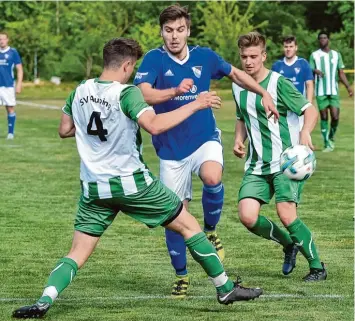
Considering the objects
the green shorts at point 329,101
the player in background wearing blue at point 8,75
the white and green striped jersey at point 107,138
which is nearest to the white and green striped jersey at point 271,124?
the white and green striped jersey at point 107,138

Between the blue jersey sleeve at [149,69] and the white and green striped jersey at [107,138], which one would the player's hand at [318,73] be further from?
the white and green striped jersey at [107,138]

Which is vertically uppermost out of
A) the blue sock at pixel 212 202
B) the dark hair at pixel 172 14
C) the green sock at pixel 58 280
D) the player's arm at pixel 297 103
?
the dark hair at pixel 172 14

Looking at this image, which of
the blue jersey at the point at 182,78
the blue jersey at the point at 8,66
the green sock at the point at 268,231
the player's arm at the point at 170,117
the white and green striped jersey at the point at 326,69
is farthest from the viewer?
the blue jersey at the point at 8,66

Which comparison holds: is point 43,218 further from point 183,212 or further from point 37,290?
point 183,212

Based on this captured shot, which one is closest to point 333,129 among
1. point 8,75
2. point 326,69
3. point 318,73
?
point 318,73

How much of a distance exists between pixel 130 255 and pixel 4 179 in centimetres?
642

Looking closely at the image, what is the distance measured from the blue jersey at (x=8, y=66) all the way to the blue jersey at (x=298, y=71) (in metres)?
6.84

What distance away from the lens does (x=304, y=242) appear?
907 centimetres

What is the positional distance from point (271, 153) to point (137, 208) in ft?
5.77

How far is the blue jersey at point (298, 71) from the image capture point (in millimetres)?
19297

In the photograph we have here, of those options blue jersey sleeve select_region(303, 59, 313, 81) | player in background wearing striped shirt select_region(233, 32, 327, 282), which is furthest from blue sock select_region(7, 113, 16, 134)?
player in background wearing striped shirt select_region(233, 32, 327, 282)

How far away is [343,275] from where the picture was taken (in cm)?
922

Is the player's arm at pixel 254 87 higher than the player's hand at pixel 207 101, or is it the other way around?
the player's hand at pixel 207 101

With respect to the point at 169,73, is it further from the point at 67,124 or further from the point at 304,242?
the point at 304,242
